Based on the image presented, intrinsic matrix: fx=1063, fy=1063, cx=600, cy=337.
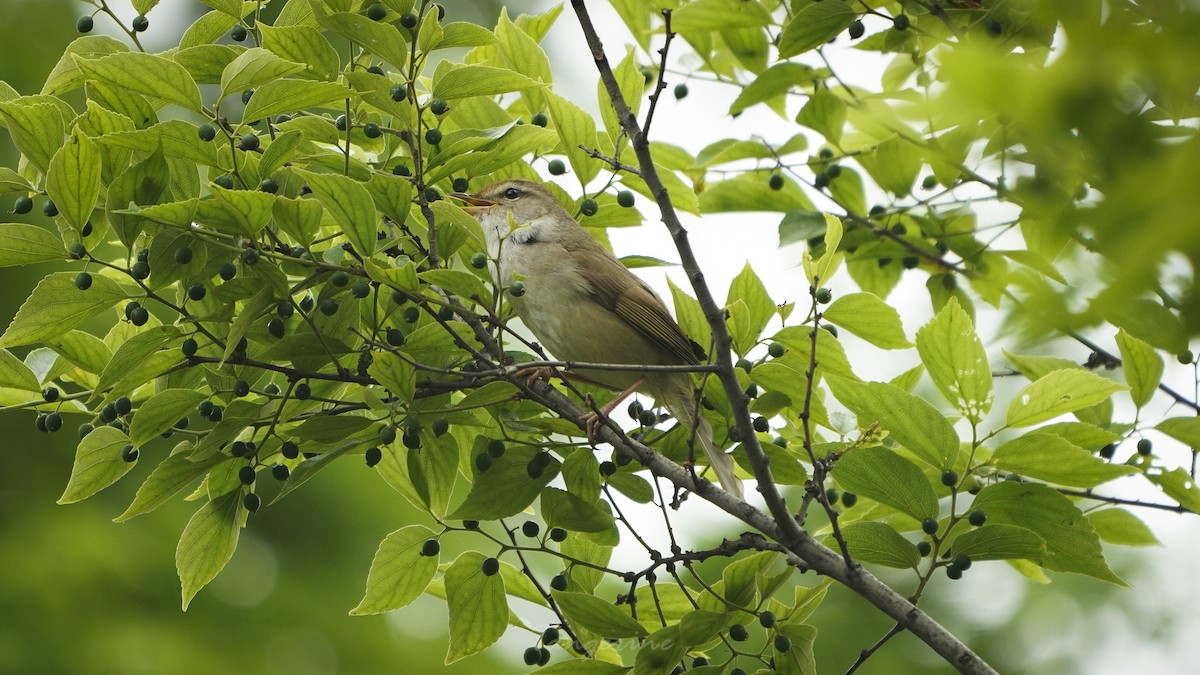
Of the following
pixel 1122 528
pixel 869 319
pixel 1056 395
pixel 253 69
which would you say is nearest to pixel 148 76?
pixel 253 69

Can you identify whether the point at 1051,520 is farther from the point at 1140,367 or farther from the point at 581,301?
the point at 581,301

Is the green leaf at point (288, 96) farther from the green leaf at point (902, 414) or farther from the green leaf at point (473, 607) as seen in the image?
the green leaf at point (902, 414)

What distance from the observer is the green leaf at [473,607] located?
2.65m

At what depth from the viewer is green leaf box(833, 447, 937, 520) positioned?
2.42 meters

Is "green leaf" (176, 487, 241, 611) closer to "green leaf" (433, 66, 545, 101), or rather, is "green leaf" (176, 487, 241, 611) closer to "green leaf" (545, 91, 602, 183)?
"green leaf" (433, 66, 545, 101)

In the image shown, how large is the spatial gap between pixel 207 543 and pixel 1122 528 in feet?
8.14

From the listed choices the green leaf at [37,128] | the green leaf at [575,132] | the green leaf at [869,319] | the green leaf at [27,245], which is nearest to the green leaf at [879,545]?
the green leaf at [869,319]

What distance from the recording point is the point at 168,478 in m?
2.50

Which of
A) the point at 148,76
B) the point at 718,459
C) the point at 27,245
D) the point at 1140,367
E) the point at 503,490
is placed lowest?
the point at 503,490

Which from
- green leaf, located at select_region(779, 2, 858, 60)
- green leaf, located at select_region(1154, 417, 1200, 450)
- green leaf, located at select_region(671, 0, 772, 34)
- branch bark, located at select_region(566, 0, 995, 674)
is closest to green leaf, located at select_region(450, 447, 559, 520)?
branch bark, located at select_region(566, 0, 995, 674)

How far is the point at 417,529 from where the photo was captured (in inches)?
106

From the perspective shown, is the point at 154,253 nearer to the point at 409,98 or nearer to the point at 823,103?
the point at 409,98

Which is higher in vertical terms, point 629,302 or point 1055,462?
point 1055,462

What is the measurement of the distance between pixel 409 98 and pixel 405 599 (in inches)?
49.4
